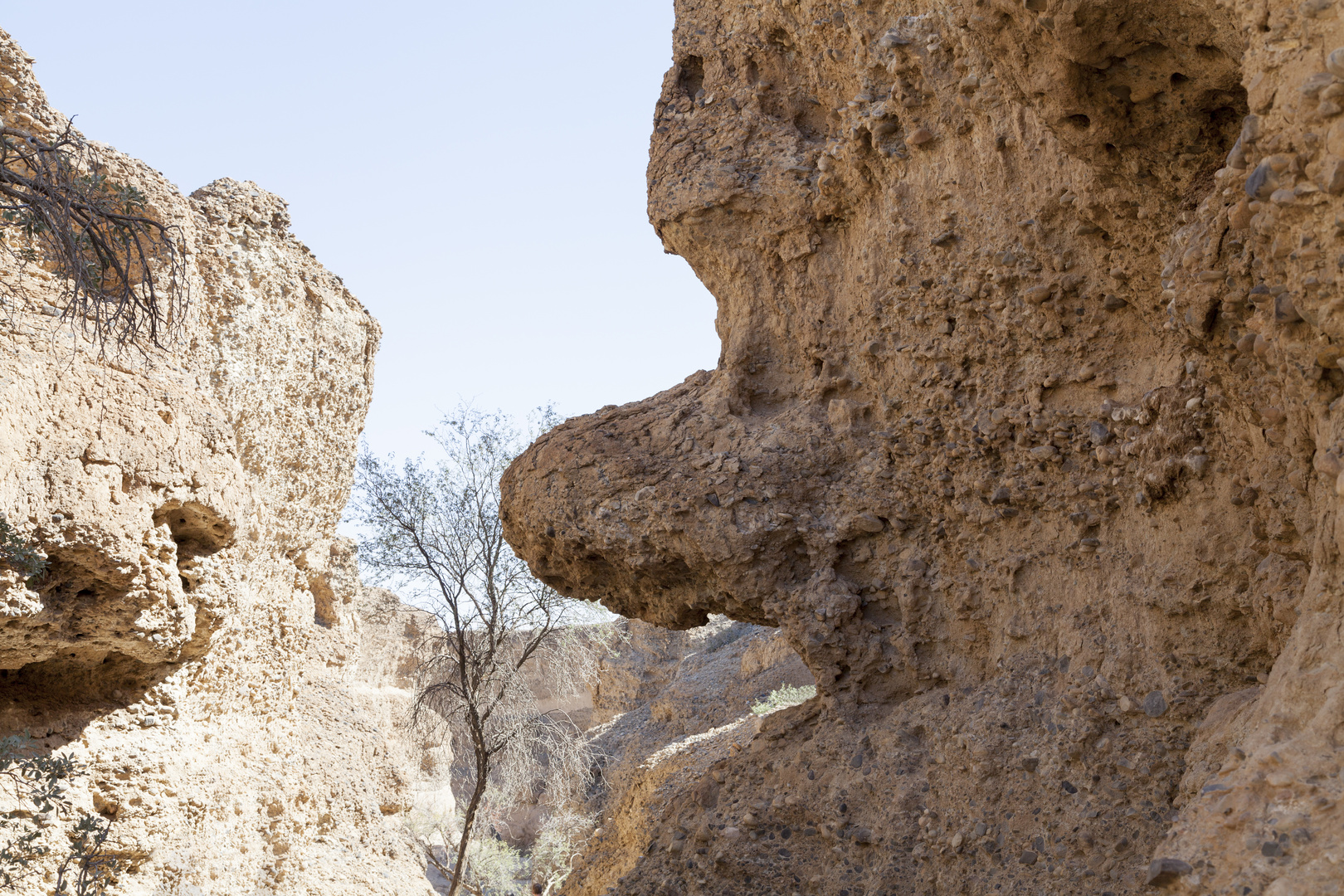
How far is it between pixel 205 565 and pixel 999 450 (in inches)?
251

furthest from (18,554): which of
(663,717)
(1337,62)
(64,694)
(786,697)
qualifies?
(663,717)

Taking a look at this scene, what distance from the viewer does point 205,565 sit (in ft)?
26.1

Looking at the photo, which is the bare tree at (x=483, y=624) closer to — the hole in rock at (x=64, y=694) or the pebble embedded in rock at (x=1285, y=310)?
the hole in rock at (x=64, y=694)

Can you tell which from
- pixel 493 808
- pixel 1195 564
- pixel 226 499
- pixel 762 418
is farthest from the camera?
pixel 493 808

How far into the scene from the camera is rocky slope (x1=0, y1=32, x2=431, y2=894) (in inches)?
269

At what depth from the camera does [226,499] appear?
7.95 m

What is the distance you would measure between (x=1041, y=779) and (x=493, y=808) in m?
10.3

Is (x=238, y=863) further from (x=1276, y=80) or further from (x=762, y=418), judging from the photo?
(x=1276, y=80)

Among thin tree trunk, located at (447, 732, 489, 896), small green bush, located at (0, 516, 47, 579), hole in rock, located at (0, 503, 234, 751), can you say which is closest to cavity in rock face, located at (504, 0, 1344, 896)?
small green bush, located at (0, 516, 47, 579)

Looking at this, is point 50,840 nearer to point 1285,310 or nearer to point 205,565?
point 205,565

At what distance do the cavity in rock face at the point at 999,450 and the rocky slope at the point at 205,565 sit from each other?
Result: 3.21 meters

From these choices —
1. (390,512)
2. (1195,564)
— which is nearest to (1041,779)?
(1195,564)

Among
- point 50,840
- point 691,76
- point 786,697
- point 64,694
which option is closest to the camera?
point 691,76

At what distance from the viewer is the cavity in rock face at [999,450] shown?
8.63 feet
